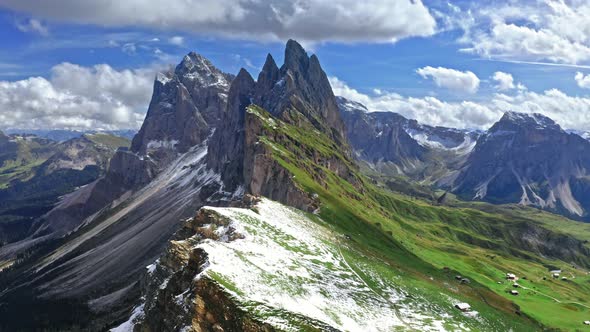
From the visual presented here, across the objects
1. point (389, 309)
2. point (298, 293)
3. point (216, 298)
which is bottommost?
point (389, 309)

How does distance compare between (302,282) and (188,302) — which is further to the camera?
(302,282)

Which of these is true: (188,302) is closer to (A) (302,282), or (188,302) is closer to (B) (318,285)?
(A) (302,282)

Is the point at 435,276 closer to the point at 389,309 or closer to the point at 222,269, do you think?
the point at 389,309

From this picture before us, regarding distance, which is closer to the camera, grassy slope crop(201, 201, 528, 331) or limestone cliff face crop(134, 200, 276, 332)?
limestone cliff face crop(134, 200, 276, 332)

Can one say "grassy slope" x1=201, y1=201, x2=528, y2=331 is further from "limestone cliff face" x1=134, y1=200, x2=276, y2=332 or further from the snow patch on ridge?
"limestone cliff face" x1=134, y1=200, x2=276, y2=332

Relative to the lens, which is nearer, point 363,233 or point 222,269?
point 222,269

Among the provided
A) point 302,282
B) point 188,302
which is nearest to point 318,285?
point 302,282

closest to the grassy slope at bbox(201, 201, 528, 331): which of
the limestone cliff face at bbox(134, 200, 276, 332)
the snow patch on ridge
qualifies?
the snow patch on ridge

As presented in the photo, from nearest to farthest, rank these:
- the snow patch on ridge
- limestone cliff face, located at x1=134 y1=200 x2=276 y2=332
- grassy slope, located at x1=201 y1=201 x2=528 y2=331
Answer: limestone cliff face, located at x1=134 y1=200 x2=276 y2=332 → grassy slope, located at x1=201 y1=201 x2=528 y2=331 → the snow patch on ridge

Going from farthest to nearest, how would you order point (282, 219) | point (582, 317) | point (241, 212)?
point (582, 317), point (282, 219), point (241, 212)

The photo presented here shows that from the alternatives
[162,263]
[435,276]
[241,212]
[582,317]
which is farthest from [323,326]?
[582,317]

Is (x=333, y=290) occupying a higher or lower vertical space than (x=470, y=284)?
higher

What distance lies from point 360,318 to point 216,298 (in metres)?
26.6

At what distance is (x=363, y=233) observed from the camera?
190375mm
